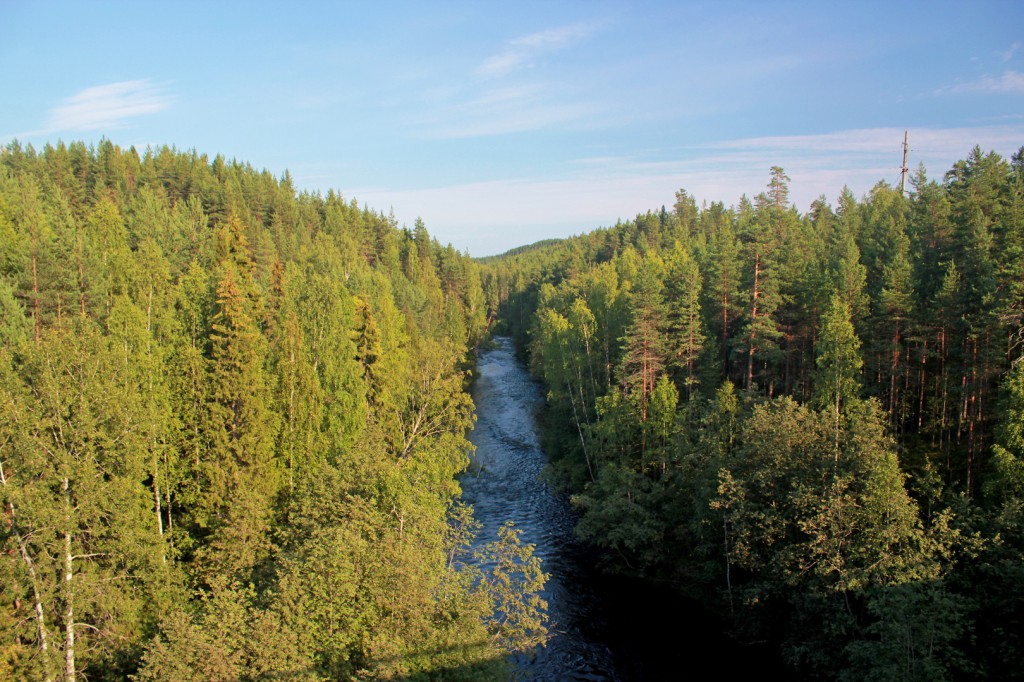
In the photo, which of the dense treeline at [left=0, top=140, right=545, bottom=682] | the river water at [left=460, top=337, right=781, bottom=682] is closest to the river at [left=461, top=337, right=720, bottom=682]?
the river water at [left=460, top=337, right=781, bottom=682]

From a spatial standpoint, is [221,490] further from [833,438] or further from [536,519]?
[833,438]

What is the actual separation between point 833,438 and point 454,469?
21.9 metres

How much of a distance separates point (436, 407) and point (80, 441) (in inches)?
1040

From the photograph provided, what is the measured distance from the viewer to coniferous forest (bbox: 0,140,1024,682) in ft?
65.1

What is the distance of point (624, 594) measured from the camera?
35.2 metres

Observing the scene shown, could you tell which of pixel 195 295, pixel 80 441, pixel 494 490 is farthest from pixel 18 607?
pixel 494 490

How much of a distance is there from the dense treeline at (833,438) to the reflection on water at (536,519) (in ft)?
9.13

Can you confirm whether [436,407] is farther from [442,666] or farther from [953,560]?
[953,560]

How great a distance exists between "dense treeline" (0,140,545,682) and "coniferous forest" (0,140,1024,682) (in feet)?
0.49

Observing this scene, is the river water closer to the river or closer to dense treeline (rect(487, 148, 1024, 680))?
the river

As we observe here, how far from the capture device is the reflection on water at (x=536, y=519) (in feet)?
93.5

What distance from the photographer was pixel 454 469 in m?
39.2

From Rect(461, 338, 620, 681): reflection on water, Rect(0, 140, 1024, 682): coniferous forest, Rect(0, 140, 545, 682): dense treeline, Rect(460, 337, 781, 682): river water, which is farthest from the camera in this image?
Rect(461, 338, 620, 681): reflection on water

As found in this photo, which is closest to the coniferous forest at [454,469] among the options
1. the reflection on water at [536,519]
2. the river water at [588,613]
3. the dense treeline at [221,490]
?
the dense treeline at [221,490]
